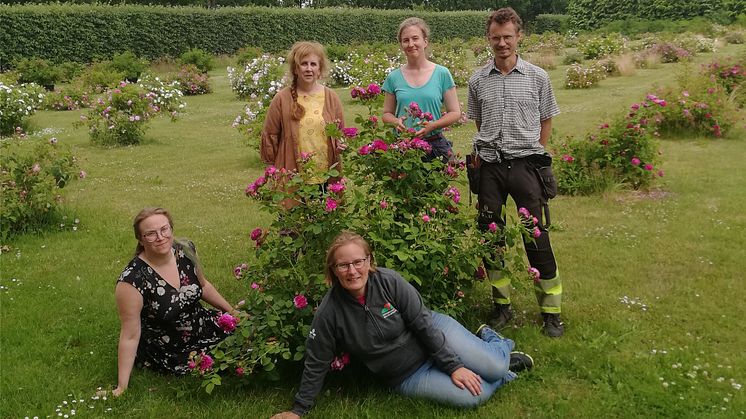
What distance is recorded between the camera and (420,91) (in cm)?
405

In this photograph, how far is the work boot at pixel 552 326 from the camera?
385 centimetres

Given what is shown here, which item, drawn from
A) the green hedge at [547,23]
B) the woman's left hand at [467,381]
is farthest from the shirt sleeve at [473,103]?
Answer: the green hedge at [547,23]

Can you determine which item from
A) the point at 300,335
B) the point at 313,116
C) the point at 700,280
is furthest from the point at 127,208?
the point at 700,280

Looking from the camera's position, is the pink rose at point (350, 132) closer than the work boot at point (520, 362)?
No

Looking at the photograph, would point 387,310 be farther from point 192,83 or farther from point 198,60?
point 198,60

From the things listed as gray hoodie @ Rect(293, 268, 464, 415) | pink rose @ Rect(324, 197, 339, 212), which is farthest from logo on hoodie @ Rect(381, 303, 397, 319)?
pink rose @ Rect(324, 197, 339, 212)

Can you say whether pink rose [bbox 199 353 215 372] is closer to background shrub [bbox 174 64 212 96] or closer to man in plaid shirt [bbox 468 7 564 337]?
man in plaid shirt [bbox 468 7 564 337]

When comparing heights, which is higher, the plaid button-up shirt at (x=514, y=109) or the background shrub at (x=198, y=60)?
the plaid button-up shirt at (x=514, y=109)

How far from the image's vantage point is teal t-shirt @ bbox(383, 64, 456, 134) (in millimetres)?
4055

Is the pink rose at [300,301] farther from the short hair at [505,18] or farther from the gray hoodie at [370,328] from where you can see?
the short hair at [505,18]

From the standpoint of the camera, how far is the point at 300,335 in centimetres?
337

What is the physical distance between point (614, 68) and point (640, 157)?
12105 mm

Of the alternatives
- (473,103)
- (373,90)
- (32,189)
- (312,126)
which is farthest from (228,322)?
(32,189)

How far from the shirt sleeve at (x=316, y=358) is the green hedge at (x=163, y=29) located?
77.8ft
